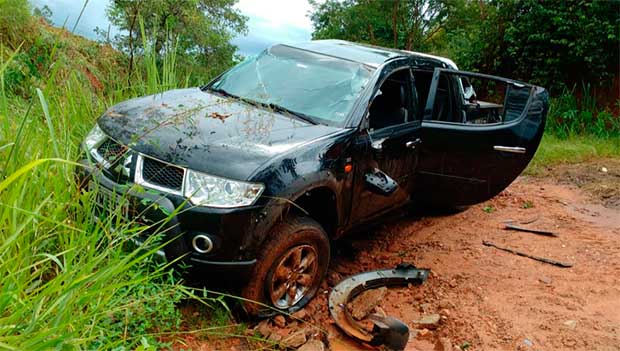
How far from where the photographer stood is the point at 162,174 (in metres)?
2.92

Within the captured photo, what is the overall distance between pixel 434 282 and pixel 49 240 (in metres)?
2.88

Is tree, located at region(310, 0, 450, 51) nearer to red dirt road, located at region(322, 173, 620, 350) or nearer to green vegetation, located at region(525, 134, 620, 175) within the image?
green vegetation, located at region(525, 134, 620, 175)

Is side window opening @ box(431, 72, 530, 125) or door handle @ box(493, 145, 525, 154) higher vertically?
side window opening @ box(431, 72, 530, 125)

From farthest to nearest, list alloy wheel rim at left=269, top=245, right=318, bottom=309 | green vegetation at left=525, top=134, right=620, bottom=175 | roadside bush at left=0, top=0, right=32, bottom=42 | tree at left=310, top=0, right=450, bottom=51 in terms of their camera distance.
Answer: tree at left=310, top=0, right=450, bottom=51 → roadside bush at left=0, top=0, right=32, bottom=42 → green vegetation at left=525, top=134, right=620, bottom=175 → alloy wheel rim at left=269, top=245, right=318, bottom=309

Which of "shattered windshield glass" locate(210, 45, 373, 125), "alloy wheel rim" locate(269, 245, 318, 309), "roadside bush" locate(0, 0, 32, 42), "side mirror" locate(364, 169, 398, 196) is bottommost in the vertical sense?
"alloy wheel rim" locate(269, 245, 318, 309)

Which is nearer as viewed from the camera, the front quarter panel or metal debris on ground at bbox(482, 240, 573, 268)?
the front quarter panel

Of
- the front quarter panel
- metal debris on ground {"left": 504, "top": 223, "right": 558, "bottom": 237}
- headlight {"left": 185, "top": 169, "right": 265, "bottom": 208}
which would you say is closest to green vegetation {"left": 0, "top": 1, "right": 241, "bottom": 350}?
headlight {"left": 185, "top": 169, "right": 265, "bottom": 208}

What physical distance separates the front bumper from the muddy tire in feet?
0.59

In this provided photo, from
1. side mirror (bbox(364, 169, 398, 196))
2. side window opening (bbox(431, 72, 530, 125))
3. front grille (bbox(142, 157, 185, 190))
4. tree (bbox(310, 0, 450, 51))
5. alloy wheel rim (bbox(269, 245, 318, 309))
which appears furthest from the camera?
tree (bbox(310, 0, 450, 51))

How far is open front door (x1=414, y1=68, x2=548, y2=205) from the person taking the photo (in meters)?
4.41

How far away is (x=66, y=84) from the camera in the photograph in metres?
4.04

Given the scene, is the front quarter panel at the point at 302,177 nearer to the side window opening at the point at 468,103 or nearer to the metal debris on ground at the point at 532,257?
the side window opening at the point at 468,103

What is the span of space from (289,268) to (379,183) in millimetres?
971

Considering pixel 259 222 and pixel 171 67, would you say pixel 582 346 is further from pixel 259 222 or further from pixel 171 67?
pixel 171 67
